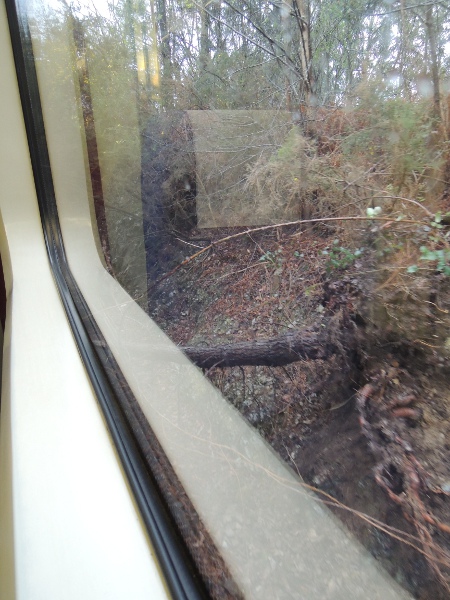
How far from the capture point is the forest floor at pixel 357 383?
0.36 m

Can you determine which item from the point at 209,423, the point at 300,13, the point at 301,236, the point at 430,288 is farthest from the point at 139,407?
the point at 300,13

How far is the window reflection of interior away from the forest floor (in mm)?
32

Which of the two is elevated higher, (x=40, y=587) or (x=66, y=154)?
(x=66, y=154)

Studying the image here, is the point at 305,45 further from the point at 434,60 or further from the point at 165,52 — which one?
the point at 165,52

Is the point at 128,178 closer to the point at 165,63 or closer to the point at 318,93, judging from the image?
the point at 165,63

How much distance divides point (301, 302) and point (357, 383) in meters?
0.17

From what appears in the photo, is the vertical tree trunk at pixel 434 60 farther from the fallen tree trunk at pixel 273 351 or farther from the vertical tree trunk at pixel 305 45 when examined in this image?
the fallen tree trunk at pixel 273 351

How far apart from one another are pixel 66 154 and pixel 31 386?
1176 mm

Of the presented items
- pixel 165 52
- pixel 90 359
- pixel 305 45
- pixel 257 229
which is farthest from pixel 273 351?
pixel 165 52

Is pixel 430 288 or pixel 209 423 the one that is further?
pixel 209 423

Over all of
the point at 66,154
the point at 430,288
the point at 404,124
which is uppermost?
the point at 66,154

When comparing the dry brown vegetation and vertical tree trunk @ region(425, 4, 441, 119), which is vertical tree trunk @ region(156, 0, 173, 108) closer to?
the dry brown vegetation

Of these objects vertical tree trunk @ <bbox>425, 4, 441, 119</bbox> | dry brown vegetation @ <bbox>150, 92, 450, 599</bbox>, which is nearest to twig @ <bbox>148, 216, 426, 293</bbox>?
dry brown vegetation @ <bbox>150, 92, 450, 599</bbox>

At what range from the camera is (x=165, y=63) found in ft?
3.17
